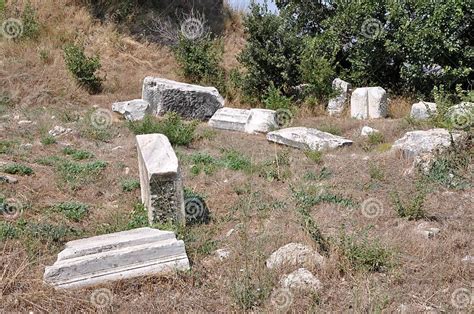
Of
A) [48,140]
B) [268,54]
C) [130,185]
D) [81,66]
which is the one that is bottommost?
[130,185]

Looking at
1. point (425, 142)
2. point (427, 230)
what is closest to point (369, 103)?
point (425, 142)

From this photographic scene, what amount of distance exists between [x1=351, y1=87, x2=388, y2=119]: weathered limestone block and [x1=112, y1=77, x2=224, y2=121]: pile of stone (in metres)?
2.78

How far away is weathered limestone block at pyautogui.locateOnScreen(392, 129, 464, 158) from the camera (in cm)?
575

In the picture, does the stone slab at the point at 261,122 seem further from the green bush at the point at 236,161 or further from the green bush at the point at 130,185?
the green bush at the point at 130,185

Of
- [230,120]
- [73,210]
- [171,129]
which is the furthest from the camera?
[230,120]

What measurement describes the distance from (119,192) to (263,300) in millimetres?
2637

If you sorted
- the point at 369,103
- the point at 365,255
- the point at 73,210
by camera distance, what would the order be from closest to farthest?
the point at 365,255 < the point at 73,210 < the point at 369,103

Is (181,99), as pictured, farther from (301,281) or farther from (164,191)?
(301,281)

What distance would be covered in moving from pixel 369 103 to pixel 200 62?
13.9 feet

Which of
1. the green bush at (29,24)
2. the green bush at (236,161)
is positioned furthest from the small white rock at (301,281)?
the green bush at (29,24)

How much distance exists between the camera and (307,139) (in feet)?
23.4

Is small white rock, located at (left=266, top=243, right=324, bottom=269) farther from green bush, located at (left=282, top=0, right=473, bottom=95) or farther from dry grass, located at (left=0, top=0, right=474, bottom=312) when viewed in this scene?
green bush, located at (left=282, top=0, right=473, bottom=95)

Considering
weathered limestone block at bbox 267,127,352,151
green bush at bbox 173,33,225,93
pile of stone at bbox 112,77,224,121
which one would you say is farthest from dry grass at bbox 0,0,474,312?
green bush at bbox 173,33,225,93

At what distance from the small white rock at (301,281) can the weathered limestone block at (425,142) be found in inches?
121
